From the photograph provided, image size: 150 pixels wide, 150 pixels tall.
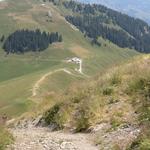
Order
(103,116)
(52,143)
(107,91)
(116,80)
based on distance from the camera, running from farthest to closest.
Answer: (116,80), (107,91), (103,116), (52,143)

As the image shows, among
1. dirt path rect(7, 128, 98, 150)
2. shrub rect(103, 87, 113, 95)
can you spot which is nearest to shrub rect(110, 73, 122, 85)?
shrub rect(103, 87, 113, 95)

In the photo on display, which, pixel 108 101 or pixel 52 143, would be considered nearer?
pixel 52 143

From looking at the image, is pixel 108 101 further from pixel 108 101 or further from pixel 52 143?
pixel 52 143

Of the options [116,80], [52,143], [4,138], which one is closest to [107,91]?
[116,80]

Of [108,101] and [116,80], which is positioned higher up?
[116,80]

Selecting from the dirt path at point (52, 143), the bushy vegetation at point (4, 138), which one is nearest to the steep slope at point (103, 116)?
the dirt path at point (52, 143)

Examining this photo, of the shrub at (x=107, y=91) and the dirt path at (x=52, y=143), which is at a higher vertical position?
the shrub at (x=107, y=91)

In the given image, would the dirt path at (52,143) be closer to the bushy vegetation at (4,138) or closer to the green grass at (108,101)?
the bushy vegetation at (4,138)

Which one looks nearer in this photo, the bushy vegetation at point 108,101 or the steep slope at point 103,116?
the steep slope at point 103,116

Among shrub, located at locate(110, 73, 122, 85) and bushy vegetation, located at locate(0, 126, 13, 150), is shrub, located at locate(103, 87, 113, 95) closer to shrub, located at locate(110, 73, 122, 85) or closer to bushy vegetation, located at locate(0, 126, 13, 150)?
shrub, located at locate(110, 73, 122, 85)

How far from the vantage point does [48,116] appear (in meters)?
24.6

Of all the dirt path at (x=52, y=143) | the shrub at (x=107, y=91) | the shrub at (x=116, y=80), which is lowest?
the dirt path at (x=52, y=143)

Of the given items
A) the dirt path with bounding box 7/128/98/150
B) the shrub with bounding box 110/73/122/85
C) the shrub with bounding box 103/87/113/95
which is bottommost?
the dirt path with bounding box 7/128/98/150

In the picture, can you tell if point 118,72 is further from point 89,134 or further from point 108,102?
point 89,134
